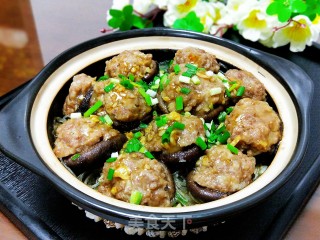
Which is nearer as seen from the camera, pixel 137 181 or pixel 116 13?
pixel 137 181

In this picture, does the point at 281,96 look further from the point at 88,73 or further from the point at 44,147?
the point at 44,147

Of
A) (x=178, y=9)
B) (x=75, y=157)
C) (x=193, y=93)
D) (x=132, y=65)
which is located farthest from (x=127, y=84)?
(x=178, y=9)

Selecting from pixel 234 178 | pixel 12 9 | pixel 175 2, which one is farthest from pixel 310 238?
pixel 12 9

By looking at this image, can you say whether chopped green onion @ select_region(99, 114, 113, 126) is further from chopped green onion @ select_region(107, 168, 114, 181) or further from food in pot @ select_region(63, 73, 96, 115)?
chopped green onion @ select_region(107, 168, 114, 181)

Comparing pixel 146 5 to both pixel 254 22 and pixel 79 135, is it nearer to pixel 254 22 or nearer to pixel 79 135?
pixel 254 22

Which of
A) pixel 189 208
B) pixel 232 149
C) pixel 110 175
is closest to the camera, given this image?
pixel 189 208

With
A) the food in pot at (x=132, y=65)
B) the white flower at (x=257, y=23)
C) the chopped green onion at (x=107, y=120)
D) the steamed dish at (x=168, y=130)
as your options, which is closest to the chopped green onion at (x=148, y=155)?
the steamed dish at (x=168, y=130)

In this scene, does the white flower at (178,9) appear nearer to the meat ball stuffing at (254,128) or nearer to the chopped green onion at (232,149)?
the meat ball stuffing at (254,128)
